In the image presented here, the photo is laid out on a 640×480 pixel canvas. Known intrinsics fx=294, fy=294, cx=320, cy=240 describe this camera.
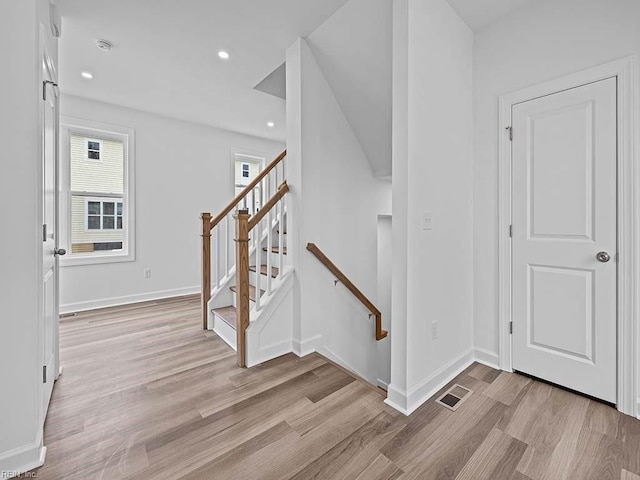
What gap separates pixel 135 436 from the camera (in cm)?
156

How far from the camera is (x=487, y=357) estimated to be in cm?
233

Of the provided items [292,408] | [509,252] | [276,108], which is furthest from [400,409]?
[276,108]

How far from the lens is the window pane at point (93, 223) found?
3.90 meters

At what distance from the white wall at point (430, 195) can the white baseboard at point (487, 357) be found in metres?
0.12

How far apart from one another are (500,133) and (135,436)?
3055 millimetres

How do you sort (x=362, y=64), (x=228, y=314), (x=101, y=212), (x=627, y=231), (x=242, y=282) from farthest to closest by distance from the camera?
(x=101, y=212), (x=228, y=314), (x=362, y=64), (x=242, y=282), (x=627, y=231)

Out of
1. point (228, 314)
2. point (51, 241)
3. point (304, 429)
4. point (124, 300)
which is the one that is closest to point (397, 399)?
point (304, 429)

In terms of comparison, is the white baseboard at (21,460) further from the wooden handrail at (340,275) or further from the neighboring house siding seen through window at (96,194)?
the neighboring house siding seen through window at (96,194)

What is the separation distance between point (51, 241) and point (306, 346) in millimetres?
1959

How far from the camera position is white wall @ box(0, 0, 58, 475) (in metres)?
1.28

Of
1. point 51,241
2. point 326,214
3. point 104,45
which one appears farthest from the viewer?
point 326,214

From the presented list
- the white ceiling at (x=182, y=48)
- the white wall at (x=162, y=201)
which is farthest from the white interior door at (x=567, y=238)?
the white wall at (x=162, y=201)

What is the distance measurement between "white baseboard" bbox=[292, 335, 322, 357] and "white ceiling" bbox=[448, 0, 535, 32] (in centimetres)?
276

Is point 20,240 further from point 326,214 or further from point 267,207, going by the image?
point 326,214
